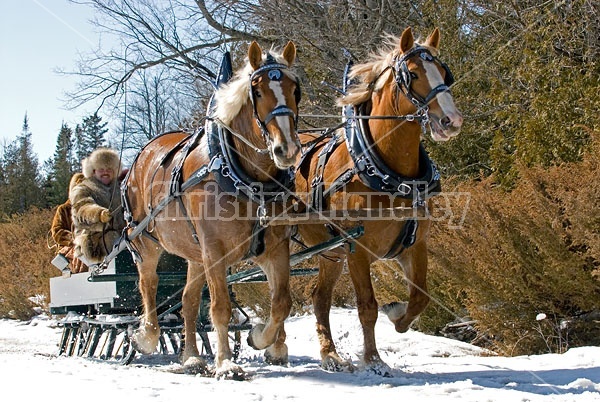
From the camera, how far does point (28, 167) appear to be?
4616 centimetres

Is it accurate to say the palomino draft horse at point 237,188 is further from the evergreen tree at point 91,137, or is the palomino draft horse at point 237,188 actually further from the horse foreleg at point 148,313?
the evergreen tree at point 91,137

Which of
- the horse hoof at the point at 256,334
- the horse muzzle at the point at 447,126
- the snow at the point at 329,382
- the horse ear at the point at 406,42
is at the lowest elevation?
the snow at the point at 329,382

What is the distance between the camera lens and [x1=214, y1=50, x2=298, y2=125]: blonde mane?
16.7 ft

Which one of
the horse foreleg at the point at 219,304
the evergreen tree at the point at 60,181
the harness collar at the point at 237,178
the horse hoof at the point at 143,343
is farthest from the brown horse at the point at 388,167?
the evergreen tree at the point at 60,181

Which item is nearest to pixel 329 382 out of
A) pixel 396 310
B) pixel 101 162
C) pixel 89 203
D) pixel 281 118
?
pixel 396 310

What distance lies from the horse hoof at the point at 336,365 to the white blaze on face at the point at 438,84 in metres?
2.01

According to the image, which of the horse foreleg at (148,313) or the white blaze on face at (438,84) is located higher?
the white blaze on face at (438,84)

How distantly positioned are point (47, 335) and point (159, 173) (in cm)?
675

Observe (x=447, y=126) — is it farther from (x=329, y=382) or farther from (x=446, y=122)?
(x=329, y=382)

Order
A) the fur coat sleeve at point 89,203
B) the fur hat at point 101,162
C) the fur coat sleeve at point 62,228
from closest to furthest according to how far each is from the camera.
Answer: the fur coat sleeve at point 89,203 < the fur hat at point 101,162 < the fur coat sleeve at point 62,228

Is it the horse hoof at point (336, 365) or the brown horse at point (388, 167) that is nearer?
the brown horse at point (388, 167)

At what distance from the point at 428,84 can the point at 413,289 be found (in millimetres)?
1587

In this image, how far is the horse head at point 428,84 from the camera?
472cm

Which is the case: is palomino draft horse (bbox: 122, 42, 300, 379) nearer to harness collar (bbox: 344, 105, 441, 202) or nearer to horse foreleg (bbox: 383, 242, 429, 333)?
harness collar (bbox: 344, 105, 441, 202)
